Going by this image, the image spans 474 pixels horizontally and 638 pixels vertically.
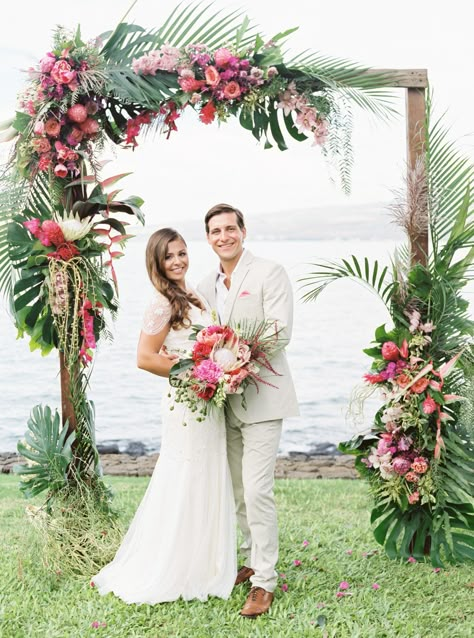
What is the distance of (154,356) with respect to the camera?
4062 mm

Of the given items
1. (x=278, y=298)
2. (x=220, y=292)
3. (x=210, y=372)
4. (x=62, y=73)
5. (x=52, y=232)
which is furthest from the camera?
(x=52, y=232)

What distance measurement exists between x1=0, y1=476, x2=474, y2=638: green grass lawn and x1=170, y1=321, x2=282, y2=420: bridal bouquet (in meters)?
1.06

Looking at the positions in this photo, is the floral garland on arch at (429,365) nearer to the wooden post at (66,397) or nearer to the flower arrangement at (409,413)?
the flower arrangement at (409,413)

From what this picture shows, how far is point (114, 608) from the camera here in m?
4.06

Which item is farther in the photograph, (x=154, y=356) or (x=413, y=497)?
(x=413, y=497)

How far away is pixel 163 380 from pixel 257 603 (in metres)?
7.60

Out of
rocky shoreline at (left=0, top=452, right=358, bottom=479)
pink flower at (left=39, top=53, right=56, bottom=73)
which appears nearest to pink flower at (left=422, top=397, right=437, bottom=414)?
pink flower at (left=39, top=53, right=56, bottom=73)

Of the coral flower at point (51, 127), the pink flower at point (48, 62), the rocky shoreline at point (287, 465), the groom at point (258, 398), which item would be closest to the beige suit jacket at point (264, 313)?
the groom at point (258, 398)

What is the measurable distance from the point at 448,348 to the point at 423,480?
2.60ft

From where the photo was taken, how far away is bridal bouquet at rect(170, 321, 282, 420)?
3812mm

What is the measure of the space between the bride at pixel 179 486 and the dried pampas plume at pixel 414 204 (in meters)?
1.36

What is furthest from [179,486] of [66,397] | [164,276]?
[164,276]

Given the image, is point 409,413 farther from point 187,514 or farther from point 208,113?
point 208,113

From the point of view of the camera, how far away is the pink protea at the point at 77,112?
4.44m
